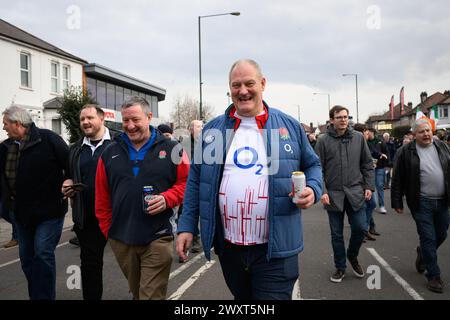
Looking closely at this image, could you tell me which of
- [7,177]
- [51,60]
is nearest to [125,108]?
[7,177]

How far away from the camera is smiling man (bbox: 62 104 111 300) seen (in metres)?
3.60

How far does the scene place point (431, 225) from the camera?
4383 millimetres

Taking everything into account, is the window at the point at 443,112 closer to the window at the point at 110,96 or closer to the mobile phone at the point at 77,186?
the window at the point at 110,96

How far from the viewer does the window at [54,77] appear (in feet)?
66.5

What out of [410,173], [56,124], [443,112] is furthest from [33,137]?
[443,112]

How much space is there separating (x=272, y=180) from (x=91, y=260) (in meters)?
2.23

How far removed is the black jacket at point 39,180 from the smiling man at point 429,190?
4.03m

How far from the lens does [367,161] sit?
4.92m

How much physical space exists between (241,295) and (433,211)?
3.06 meters

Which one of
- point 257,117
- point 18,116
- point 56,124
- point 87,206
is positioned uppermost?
point 56,124

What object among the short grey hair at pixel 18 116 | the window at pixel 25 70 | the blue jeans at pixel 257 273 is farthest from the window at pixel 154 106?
the blue jeans at pixel 257 273

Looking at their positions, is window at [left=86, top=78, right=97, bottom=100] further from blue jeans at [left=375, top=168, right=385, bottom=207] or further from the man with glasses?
the man with glasses

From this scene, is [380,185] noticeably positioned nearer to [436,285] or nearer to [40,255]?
[436,285]

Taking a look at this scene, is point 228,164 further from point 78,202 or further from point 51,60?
point 51,60
